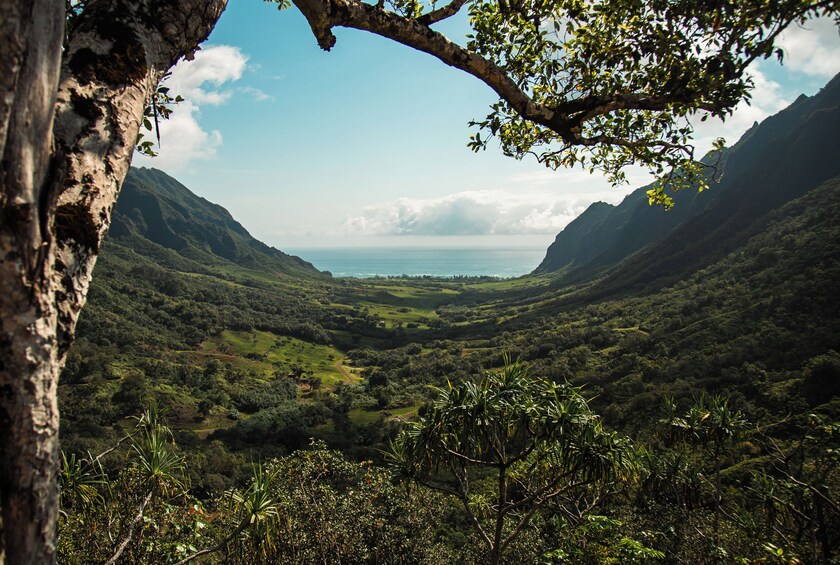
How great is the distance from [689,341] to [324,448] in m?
68.9

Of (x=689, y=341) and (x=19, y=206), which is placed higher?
(x=19, y=206)

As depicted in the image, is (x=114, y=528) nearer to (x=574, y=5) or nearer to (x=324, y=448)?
(x=324, y=448)

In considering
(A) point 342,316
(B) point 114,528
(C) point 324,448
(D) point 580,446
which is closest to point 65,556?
(B) point 114,528

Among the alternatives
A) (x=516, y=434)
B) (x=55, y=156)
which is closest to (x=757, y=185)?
(x=516, y=434)

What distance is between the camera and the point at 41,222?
155 centimetres

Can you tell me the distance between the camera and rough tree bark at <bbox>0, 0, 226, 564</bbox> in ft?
4.42

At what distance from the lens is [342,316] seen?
14688 cm

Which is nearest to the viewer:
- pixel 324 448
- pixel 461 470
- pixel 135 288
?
pixel 461 470

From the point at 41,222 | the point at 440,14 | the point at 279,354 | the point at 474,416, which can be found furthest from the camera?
the point at 279,354

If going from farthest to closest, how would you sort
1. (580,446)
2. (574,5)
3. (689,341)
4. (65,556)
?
1. (689,341)
2. (65,556)
3. (580,446)
4. (574,5)

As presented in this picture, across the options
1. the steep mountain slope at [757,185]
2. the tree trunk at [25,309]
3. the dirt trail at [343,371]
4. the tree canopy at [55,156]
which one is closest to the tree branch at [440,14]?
the tree canopy at [55,156]

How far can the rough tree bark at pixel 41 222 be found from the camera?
1.35 meters

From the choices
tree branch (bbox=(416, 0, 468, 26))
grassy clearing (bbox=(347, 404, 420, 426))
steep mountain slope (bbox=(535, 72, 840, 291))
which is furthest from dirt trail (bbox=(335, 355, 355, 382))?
tree branch (bbox=(416, 0, 468, 26))

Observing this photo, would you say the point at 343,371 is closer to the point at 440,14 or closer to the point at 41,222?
the point at 440,14
